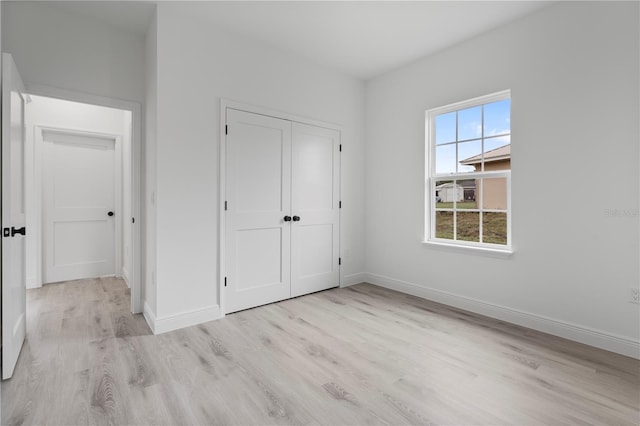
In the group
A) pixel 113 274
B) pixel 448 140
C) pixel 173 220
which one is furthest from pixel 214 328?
pixel 448 140

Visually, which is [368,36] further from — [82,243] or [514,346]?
[82,243]

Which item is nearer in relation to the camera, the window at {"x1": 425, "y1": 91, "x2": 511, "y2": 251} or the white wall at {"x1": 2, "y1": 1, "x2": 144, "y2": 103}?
the white wall at {"x1": 2, "y1": 1, "x2": 144, "y2": 103}

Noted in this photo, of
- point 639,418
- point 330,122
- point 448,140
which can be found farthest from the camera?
point 330,122

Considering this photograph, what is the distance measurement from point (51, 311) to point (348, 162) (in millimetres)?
3679

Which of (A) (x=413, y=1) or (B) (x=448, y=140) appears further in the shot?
(B) (x=448, y=140)

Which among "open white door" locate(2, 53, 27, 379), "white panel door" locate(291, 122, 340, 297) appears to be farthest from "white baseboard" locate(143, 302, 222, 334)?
"white panel door" locate(291, 122, 340, 297)

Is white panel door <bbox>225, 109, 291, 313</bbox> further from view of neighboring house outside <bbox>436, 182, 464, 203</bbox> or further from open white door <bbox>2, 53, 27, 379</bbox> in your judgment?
view of neighboring house outside <bbox>436, 182, 464, 203</bbox>

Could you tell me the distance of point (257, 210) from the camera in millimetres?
3359

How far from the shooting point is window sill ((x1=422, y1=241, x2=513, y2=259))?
3.02 m

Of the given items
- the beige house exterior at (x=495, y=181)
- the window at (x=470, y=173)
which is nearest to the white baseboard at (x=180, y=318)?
the window at (x=470, y=173)

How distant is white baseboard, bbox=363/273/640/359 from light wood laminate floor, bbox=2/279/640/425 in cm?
9

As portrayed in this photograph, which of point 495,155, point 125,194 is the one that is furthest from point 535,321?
point 125,194

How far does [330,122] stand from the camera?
4.02 metres

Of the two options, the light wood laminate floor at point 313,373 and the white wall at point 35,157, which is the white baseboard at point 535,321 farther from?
the white wall at point 35,157
